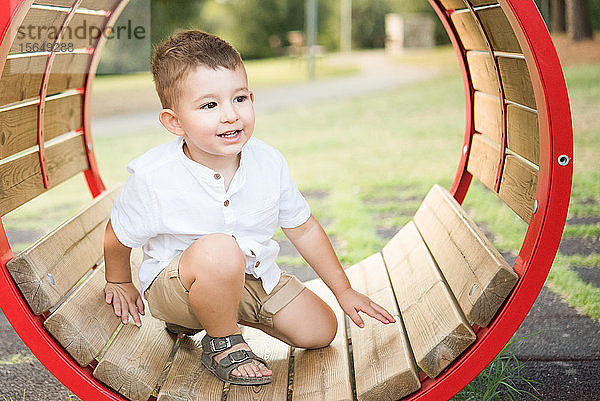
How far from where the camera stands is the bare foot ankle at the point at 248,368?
2707 mm

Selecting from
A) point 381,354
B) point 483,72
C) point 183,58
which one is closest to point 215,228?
point 183,58

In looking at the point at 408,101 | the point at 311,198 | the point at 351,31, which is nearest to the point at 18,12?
the point at 311,198

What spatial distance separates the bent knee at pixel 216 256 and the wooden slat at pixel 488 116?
1.40 meters

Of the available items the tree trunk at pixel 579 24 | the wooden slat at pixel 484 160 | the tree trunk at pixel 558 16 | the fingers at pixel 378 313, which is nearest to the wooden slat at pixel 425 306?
the fingers at pixel 378 313

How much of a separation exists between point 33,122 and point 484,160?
6.92 feet

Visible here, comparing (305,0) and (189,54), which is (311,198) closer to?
(189,54)

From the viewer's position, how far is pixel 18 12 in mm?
2357

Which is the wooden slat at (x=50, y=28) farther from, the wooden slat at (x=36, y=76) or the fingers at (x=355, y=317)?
the fingers at (x=355, y=317)

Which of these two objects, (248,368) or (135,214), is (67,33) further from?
(248,368)

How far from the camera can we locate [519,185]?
9.52ft

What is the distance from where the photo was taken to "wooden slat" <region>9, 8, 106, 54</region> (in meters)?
3.01

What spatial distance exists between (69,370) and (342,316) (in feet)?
4.38

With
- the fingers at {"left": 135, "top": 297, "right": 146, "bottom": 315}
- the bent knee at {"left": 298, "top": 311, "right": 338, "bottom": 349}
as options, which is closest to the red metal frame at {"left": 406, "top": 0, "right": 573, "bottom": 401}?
the bent knee at {"left": 298, "top": 311, "right": 338, "bottom": 349}

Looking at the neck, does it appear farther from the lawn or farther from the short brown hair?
the lawn
